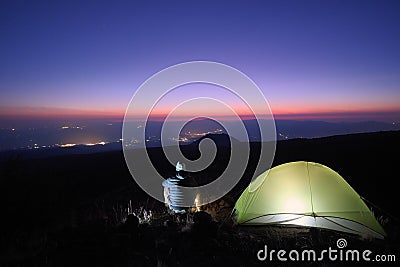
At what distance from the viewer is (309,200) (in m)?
6.74

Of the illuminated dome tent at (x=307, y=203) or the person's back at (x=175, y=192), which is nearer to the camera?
the illuminated dome tent at (x=307, y=203)

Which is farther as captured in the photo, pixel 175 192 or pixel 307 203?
pixel 175 192

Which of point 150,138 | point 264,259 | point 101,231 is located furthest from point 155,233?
point 150,138

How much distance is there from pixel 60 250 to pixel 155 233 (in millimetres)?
1958

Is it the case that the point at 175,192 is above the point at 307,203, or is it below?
below

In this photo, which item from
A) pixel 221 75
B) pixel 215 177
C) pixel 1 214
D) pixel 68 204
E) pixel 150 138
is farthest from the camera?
pixel 150 138

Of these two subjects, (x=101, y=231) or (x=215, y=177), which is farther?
(x=215, y=177)

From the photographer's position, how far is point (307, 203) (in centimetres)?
674

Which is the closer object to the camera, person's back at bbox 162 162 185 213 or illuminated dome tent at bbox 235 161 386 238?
illuminated dome tent at bbox 235 161 386 238

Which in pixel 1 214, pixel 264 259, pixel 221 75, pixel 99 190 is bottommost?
pixel 99 190

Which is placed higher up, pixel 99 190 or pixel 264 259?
pixel 264 259

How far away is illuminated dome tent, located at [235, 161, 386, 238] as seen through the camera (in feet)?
21.5

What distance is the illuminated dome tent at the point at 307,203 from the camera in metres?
6.54

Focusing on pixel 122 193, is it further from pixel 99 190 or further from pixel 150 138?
pixel 150 138
